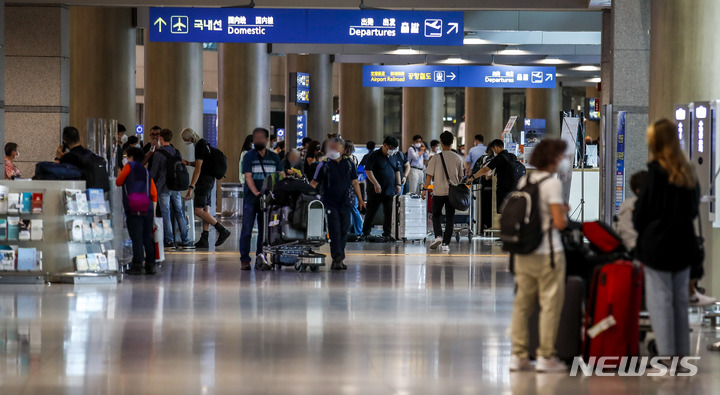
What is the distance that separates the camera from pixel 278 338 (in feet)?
27.6

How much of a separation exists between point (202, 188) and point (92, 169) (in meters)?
4.73

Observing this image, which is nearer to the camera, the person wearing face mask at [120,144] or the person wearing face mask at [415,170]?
the person wearing face mask at [120,144]

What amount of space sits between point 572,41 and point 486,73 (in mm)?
3383

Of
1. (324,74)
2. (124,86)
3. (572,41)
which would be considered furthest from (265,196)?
(324,74)

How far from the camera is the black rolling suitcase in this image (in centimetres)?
733

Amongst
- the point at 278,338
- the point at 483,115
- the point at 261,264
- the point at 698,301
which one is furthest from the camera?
the point at 483,115

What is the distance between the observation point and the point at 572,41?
98.2 ft

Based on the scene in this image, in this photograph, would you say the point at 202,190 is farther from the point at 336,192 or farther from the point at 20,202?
the point at 20,202

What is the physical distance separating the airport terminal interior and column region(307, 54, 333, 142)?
42.8 feet

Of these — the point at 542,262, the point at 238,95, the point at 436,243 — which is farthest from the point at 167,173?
the point at 238,95

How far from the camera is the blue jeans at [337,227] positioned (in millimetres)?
13766

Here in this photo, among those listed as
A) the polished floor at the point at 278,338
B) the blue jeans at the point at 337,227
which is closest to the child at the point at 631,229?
the polished floor at the point at 278,338

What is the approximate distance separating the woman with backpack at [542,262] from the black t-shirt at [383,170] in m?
11.4

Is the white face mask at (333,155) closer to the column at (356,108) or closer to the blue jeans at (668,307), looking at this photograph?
the blue jeans at (668,307)
